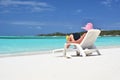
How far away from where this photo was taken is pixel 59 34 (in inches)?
2168

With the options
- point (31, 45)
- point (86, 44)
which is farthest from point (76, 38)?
point (31, 45)

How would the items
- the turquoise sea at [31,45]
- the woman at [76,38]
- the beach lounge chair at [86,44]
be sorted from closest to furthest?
1. the beach lounge chair at [86,44]
2. the woman at [76,38]
3. the turquoise sea at [31,45]

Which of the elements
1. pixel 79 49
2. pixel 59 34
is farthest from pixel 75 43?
pixel 59 34

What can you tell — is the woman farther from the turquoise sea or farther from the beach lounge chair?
the turquoise sea

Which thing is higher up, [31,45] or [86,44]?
[31,45]

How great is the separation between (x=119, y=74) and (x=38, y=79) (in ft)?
4.47

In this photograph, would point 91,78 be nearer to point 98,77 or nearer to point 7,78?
point 98,77

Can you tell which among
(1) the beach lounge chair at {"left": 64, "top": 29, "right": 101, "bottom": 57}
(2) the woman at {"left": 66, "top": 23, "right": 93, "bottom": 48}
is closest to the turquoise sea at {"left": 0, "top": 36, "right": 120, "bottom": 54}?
(2) the woman at {"left": 66, "top": 23, "right": 93, "bottom": 48}

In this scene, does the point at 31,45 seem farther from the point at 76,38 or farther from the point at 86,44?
the point at 86,44

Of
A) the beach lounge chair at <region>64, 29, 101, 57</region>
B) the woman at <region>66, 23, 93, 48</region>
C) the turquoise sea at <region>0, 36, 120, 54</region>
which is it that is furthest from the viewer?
the turquoise sea at <region>0, 36, 120, 54</region>

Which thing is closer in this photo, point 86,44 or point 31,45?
point 86,44

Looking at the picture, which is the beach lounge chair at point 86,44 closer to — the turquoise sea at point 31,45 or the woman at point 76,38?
the woman at point 76,38

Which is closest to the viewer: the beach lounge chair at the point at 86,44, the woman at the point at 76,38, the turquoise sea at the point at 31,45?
the beach lounge chair at the point at 86,44

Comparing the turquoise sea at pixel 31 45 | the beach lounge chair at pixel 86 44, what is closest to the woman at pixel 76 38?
the beach lounge chair at pixel 86 44
